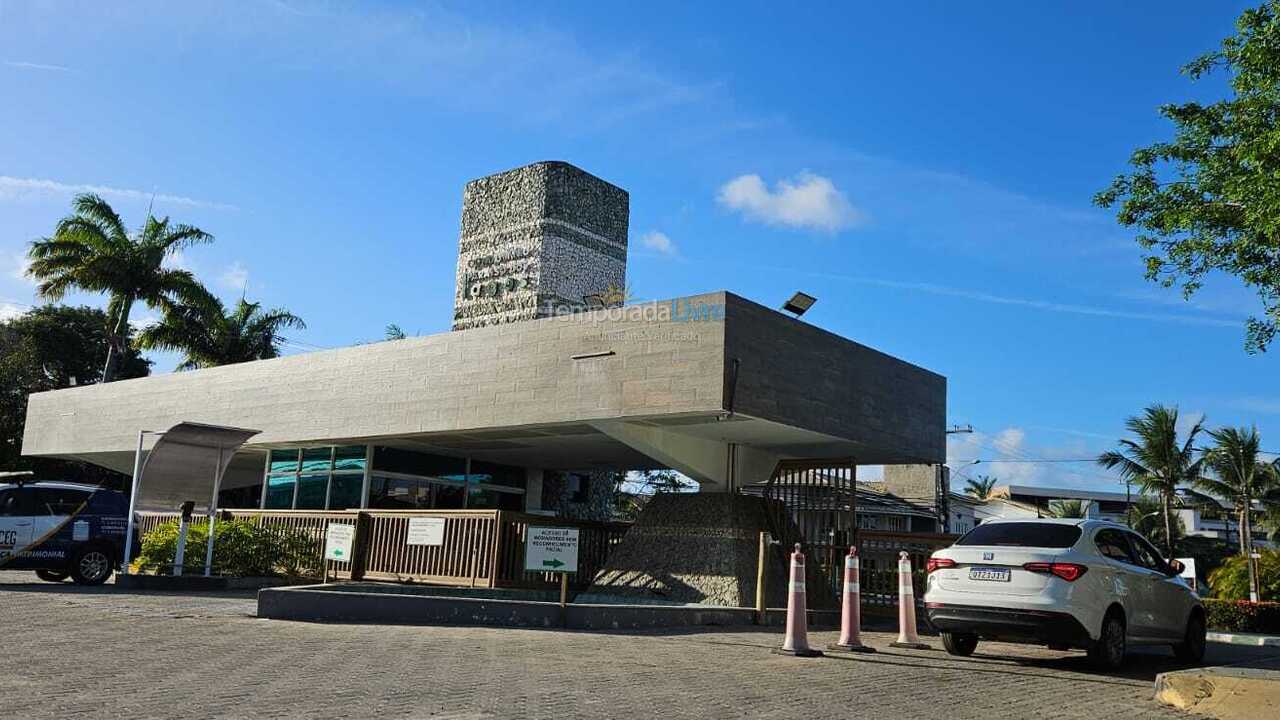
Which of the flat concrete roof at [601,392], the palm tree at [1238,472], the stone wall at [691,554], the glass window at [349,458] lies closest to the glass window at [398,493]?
the glass window at [349,458]

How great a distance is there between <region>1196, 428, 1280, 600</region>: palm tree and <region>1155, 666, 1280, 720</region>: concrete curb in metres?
49.0

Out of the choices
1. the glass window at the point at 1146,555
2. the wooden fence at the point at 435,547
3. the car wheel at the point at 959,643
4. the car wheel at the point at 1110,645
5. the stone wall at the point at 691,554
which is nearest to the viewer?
the car wheel at the point at 1110,645

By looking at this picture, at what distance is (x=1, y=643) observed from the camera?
8828 millimetres

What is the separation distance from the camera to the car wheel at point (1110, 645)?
32.4 ft

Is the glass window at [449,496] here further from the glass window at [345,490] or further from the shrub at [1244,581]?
the shrub at [1244,581]

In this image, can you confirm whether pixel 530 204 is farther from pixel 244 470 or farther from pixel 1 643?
pixel 1 643

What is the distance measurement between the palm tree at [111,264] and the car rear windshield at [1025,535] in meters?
32.4

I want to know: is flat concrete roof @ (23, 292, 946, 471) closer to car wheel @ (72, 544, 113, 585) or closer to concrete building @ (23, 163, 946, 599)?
concrete building @ (23, 163, 946, 599)

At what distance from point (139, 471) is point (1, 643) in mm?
10920

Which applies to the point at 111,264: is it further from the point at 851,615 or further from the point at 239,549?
the point at 851,615

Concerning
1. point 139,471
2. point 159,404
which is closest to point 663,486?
point 159,404

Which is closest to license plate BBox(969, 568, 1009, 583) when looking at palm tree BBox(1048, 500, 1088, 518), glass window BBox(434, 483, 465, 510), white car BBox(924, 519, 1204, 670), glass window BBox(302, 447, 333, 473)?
white car BBox(924, 519, 1204, 670)

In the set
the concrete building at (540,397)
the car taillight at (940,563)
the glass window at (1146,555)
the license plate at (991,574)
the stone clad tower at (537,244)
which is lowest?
the license plate at (991,574)

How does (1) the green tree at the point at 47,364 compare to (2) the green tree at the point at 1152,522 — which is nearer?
(1) the green tree at the point at 47,364
